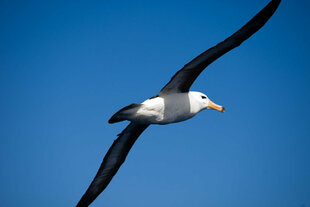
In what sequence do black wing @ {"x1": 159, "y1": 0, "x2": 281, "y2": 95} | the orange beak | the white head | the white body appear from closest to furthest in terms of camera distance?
black wing @ {"x1": 159, "y1": 0, "x2": 281, "y2": 95} < the white body < the white head < the orange beak

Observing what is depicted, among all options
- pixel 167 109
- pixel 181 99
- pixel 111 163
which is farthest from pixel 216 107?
pixel 111 163

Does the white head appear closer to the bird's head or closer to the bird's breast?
the bird's head

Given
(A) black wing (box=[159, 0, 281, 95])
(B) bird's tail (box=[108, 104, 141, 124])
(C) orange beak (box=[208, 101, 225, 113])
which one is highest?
(A) black wing (box=[159, 0, 281, 95])

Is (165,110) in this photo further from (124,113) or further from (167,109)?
(124,113)

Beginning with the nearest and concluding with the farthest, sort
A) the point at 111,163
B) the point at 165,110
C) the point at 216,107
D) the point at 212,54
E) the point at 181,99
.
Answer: the point at 212,54, the point at 165,110, the point at 181,99, the point at 216,107, the point at 111,163

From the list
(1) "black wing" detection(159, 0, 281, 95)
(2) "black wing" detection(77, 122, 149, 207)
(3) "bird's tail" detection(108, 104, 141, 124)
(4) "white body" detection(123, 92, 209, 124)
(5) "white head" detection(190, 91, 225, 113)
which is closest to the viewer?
(1) "black wing" detection(159, 0, 281, 95)

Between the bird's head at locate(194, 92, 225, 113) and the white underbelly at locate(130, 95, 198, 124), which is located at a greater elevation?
the bird's head at locate(194, 92, 225, 113)

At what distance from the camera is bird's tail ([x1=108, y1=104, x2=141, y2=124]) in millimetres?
5609

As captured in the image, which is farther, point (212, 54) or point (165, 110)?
point (165, 110)

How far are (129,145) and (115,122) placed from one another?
234 cm

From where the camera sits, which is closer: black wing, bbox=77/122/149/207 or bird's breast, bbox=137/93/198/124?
bird's breast, bbox=137/93/198/124

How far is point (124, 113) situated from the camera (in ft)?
18.8

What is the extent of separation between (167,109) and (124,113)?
1.07 metres

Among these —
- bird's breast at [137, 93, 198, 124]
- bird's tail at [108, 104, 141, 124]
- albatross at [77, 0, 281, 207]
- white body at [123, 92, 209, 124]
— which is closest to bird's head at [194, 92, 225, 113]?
albatross at [77, 0, 281, 207]
